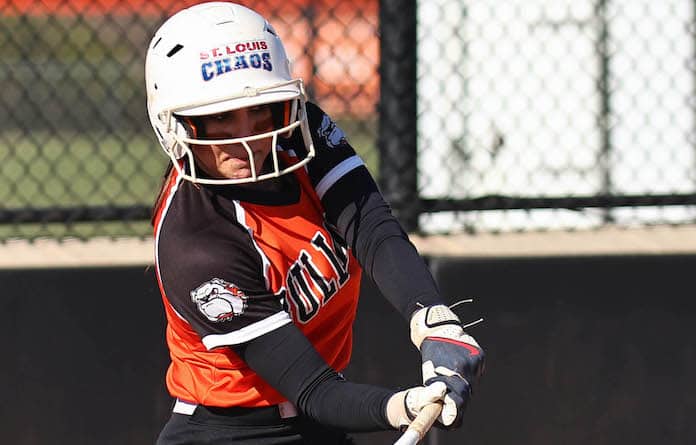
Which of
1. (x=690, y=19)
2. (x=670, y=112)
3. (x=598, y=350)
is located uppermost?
(x=690, y=19)

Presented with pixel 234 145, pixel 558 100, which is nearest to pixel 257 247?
pixel 234 145

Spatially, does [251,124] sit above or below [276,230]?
above

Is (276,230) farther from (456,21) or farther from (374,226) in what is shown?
(456,21)

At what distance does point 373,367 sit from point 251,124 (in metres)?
1.59

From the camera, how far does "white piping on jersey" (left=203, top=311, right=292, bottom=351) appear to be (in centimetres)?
285

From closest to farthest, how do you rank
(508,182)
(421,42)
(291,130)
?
(291,130) < (421,42) < (508,182)

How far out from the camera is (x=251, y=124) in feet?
9.55

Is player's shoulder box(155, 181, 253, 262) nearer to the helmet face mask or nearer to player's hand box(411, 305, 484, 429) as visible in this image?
the helmet face mask

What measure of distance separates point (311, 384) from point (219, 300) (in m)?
0.27

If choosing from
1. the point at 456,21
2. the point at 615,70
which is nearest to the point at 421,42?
the point at 456,21

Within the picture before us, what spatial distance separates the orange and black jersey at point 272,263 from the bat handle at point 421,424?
0.42m

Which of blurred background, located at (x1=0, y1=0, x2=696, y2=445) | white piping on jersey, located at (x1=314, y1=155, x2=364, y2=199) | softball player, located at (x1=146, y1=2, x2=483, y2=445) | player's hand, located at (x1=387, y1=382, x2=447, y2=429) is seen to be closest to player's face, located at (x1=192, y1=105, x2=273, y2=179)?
softball player, located at (x1=146, y1=2, x2=483, y2=445)

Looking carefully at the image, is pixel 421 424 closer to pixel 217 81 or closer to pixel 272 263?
pixel 272 263

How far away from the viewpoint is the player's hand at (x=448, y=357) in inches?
99.0
